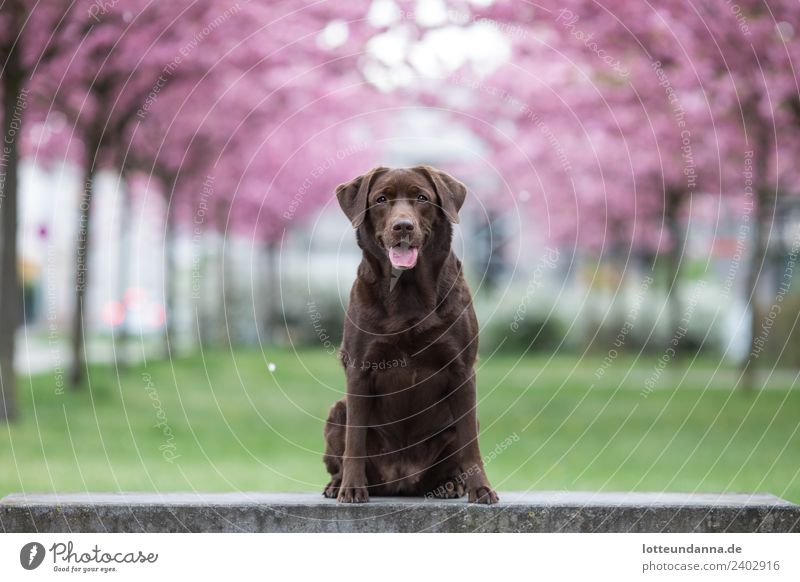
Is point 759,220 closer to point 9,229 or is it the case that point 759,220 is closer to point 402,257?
point 9,229

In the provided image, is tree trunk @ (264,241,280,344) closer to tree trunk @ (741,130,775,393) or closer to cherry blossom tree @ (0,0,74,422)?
tree trunk @ (741,130,775,393)

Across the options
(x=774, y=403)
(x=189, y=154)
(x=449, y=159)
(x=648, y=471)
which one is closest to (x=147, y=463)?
(x=648, y=471)

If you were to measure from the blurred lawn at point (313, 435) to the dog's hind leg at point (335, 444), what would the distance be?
397 cm

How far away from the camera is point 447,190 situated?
5980mm

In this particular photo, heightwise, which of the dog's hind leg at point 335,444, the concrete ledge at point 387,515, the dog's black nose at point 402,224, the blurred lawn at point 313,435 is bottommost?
the blurred lawn at point 313,435

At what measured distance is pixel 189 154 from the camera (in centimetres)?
2450

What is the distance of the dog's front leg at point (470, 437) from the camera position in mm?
6043

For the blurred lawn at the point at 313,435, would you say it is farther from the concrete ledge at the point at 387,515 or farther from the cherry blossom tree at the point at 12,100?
the concrete ledge at the point at 387,515

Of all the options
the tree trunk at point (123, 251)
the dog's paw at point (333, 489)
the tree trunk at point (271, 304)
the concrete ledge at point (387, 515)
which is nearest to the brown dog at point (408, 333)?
the concrete ledge at point (387, 515)

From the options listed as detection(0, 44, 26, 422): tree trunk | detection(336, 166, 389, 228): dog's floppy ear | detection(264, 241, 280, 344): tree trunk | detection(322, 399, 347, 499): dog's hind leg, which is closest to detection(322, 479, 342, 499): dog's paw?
detection(322, 399, 347, 499): dog's hind leg

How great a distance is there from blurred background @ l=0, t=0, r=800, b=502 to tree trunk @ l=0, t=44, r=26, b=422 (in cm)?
3

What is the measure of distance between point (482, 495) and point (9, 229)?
10773 millimetres
